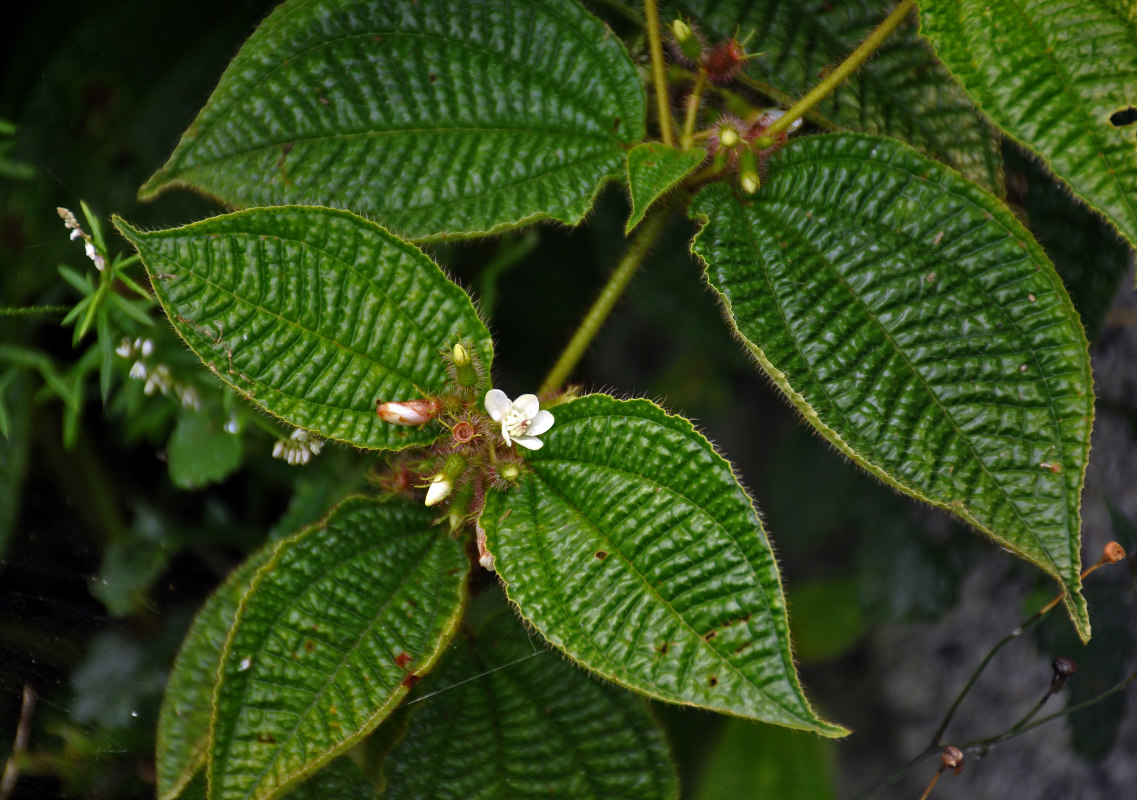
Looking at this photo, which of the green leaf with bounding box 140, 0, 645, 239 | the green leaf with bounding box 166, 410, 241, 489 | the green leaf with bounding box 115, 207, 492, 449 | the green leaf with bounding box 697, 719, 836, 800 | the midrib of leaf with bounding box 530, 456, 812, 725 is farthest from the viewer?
the green leaf with bounding box 697, 719, 836, 800

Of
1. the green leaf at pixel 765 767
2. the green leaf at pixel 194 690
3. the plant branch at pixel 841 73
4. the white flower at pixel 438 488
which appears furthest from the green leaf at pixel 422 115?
the green leaf at pixel 765 767

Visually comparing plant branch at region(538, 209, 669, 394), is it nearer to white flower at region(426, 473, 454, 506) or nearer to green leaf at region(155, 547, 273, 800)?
white flower at region(426, 473, 454, 506)

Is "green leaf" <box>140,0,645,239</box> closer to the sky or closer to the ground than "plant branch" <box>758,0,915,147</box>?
closer to the ground

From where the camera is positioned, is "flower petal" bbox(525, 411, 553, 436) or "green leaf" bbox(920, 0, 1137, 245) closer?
"green leaf" bbox(920, 0, 1137, 245)

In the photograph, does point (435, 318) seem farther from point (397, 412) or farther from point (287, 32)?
point (287, 32)

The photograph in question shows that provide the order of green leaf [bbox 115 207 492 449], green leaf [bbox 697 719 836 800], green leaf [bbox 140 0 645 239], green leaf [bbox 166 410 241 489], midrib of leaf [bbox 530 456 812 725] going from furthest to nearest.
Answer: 1. green leaf [bbox 697 719 836 800]
2. green leaf [bbox 166 410 241 489]
3. green leaf [bbox 140 0 645 239]
4. green leaf [bbox 115 207 492 449]
5. midrib of leaf [bbox 530 456 812 725]

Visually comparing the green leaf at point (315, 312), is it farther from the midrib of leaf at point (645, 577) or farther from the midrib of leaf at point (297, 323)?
the midrib of leaf at point (645, 577)

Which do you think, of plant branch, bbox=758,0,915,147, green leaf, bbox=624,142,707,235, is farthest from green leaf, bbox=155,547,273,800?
plant branch, bbox=758,0,915,147

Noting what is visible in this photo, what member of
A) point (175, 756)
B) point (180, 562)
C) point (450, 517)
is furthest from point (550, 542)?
point (180, 562)
